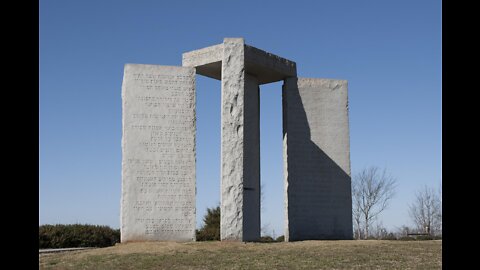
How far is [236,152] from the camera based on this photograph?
→ 17422mm

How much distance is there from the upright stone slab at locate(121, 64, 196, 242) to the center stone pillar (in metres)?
1.36

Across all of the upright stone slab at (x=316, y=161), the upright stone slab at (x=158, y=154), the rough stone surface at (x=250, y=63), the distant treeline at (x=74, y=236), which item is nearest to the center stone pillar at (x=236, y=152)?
the rough stone surface at (x=250, y=63)

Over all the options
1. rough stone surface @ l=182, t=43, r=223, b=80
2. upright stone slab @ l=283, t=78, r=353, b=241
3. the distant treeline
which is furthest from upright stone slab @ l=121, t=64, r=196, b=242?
the distant treeline

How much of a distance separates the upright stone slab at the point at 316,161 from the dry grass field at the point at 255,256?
281 centimetres

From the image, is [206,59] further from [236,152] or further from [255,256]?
[255,256]

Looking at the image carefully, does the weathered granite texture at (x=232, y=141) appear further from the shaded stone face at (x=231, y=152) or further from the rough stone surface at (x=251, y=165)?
the rough stone surface at (x=251, y=165)

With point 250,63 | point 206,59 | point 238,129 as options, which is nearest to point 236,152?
point 238,129

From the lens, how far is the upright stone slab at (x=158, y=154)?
58.0ft

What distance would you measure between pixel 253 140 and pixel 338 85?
14.9 feet

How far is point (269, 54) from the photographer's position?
63.2ft

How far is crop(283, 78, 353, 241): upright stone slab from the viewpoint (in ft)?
64.6

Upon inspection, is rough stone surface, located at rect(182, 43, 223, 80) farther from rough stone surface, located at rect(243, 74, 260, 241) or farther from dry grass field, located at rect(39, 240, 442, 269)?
Result: dry grass field, located at rect(39, 240, 442, 269)
